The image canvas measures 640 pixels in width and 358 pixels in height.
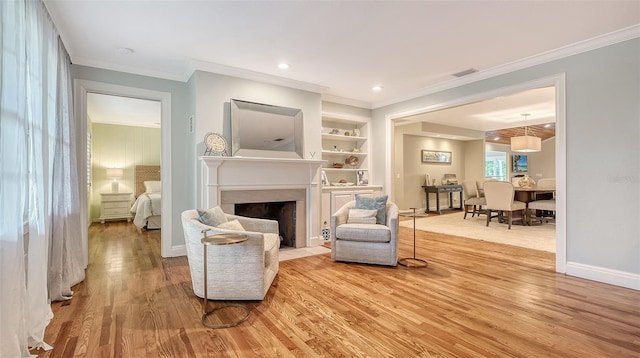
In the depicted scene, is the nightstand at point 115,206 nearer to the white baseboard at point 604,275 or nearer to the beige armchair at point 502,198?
the beige armchair at point 502,198

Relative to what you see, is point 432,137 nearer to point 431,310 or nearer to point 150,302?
point 431,310

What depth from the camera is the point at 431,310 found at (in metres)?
2.50

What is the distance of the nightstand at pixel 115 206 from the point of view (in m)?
7.11

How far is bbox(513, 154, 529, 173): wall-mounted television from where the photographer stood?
39.4 feet

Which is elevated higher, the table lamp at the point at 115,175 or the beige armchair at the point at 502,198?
the table lamp at the point at 115,175

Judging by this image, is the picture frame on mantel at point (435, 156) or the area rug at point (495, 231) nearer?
the area rug at point (495, 231)

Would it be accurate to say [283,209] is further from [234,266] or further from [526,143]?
[526,143]

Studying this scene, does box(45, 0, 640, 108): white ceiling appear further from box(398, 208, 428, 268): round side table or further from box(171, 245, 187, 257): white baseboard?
box(171, 245, 187, 257): white baseboard

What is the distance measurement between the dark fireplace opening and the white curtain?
205cm

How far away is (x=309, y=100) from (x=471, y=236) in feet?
12.3

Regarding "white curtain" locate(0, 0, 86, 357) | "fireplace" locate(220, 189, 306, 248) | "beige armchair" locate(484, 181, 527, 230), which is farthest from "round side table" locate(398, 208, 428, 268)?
"white curtain" locate(0, 0, 86, 357)

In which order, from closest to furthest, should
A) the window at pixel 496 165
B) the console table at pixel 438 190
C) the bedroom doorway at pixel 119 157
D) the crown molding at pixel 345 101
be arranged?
the crown molding at pixel 345 101 → the bedroom doorway at pixel 119 157 → the console table at pixel 438 190 → the window at pixel 496 165

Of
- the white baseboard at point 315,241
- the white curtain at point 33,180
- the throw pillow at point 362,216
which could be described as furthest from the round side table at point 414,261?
the white curtain at point 33,180

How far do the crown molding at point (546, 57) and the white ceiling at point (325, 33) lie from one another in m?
0.03
